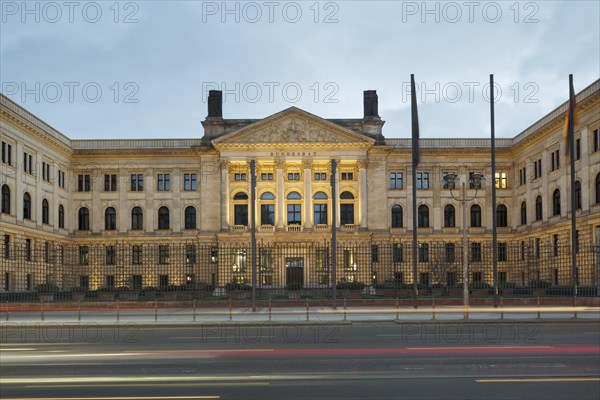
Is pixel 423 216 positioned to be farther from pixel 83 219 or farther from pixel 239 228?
pixel 83 219

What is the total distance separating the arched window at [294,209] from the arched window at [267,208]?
6.13 ft

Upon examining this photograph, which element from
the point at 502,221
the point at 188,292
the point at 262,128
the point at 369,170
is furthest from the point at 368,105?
the point at 188,292

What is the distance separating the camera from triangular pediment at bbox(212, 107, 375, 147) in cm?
7612

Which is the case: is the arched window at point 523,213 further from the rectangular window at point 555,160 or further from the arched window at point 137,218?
the arched window at point 137,218

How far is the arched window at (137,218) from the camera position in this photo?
8119cm

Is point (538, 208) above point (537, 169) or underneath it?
underneath

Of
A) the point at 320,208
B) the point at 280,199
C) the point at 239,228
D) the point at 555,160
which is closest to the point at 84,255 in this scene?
the point at 239,228

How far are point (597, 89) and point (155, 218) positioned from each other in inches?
1930

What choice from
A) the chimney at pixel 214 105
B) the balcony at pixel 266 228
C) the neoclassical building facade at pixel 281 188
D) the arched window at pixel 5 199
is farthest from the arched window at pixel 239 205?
the arched window at pixel 5 199

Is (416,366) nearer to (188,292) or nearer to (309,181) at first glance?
(188,292)

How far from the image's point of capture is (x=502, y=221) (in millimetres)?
81438

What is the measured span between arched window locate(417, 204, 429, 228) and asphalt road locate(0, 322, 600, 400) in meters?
56.0

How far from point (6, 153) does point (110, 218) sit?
68.1ft

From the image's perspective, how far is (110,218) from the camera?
81438 millimetres
